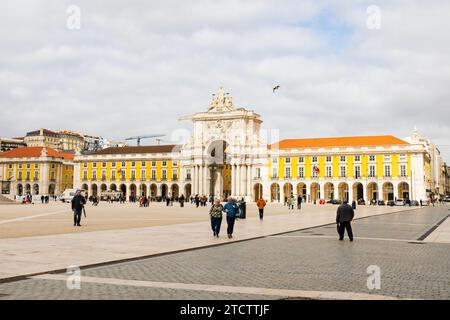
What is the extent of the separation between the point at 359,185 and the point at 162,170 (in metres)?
41.0

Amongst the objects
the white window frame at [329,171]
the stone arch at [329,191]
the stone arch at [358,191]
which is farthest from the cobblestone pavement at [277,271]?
the stone arch at [329,191]

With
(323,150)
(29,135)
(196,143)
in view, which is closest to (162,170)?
(196,143)

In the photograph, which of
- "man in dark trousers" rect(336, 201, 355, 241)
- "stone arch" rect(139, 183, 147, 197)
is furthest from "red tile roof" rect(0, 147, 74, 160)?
"man in dark trousers" rect(336, 201, 355, 241)

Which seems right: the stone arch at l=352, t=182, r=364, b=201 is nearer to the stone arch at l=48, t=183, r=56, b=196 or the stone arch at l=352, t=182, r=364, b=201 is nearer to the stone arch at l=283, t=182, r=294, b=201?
the stone arch at l=283, t=182, r=294, b=201

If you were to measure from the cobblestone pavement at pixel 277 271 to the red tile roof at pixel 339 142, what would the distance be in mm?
77160

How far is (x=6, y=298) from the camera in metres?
6.95

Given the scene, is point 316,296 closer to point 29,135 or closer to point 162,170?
point 162,170

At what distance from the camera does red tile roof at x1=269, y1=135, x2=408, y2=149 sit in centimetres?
8838

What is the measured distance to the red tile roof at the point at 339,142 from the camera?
88375 mm

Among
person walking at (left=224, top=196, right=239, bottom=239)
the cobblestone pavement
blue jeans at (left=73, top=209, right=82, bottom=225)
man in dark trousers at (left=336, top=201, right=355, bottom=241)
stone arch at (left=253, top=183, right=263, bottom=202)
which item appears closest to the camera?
the cobblestone pavement

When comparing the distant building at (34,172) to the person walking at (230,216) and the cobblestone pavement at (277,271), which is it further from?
the cobblestone pavement at (277,271)

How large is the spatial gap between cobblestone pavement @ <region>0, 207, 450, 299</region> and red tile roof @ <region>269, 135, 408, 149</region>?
7716 cm

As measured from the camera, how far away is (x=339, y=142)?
93125mm
